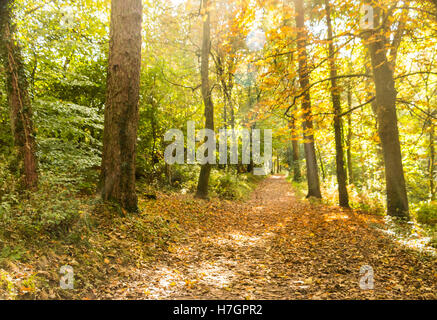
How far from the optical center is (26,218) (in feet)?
13.3

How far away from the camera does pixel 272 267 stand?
188 inches

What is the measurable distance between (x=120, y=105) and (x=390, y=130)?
301 inches

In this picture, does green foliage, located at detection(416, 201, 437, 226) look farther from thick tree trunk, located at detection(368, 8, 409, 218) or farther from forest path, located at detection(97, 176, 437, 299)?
forest path, located at detection(97, 176, 437, 299)

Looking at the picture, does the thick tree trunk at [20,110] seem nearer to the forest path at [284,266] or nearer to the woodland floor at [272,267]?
the woodland floor at [272,267]

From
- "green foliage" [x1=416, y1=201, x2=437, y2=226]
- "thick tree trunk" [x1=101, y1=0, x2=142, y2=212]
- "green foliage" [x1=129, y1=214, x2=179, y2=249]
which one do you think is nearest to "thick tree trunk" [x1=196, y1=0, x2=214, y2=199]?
"green foliage" [x1=129, y1=214, x2=179, y2=249]

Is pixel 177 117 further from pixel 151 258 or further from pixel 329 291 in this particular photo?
pixel 329 291

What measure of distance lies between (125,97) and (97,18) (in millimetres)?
5916

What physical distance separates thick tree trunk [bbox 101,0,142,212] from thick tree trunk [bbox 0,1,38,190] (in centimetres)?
142

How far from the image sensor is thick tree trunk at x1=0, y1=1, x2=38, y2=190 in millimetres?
5160

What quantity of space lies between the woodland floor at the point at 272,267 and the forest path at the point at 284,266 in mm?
14

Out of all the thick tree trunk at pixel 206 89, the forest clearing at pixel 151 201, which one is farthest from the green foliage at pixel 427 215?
the thick tree trunk at pixel 206 89

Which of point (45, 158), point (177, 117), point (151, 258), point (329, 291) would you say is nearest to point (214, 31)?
point (177, 117)

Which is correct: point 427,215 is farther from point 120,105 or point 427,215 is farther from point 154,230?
point 120,105
